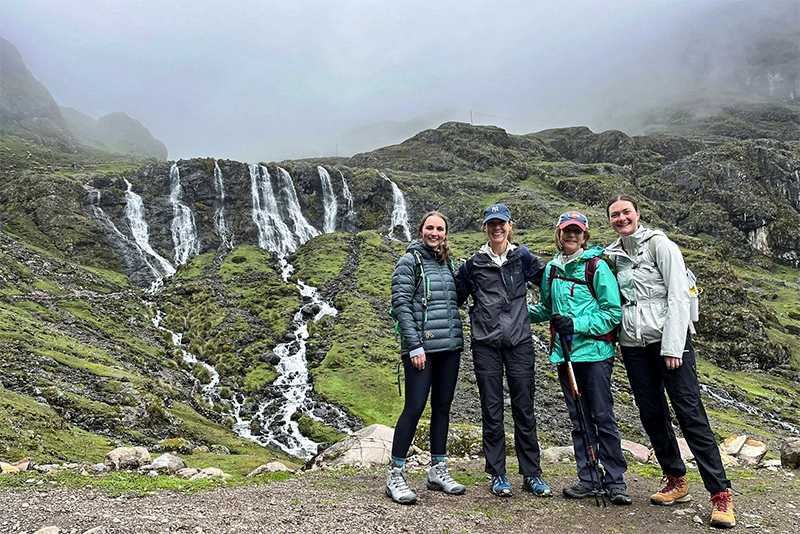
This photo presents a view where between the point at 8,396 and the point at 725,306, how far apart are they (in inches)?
2887

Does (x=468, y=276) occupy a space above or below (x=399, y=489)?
above

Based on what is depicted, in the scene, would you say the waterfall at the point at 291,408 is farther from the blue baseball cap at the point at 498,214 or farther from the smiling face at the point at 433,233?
the blue baseball cap at the point at 498,214

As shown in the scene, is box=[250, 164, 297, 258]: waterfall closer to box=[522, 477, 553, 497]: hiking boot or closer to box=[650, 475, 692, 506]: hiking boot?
box=[522, 477, 553, 497]: hiking boot

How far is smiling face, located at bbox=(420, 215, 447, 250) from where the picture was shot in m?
8.14

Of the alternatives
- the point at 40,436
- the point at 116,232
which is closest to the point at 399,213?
the point at 116,232

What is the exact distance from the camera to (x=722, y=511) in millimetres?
6449

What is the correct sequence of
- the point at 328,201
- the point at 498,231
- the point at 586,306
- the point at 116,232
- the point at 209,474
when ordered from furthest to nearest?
the point at 328,201
the point at 116,232
the point at 209,474
the point at 498,231
the point at 586,306

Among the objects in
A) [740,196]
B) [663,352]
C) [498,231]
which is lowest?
[663,352]

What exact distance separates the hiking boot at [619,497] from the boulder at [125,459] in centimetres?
1106

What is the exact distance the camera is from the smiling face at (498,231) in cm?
802

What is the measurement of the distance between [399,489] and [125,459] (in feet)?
26.5

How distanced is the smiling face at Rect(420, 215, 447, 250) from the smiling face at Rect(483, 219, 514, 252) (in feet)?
2.70

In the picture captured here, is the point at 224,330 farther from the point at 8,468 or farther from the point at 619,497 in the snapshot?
the point at 619,497

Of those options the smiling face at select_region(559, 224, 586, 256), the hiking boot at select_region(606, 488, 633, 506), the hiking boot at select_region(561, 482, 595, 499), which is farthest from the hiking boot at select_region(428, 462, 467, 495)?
the smiling face at select_region(559, 224, 586, 256)
